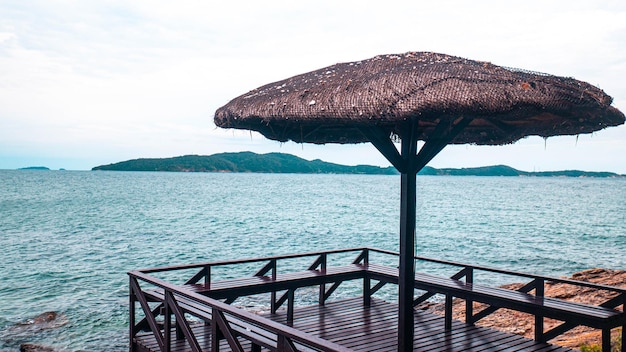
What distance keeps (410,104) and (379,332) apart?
4.26m

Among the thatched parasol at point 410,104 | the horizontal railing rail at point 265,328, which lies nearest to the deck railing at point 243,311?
the horizontal railing rail at point 265,328

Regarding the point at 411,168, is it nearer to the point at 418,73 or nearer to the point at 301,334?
the point at 418,73

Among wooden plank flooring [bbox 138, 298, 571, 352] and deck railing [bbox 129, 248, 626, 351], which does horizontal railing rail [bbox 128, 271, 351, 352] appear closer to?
deck railing [bbox 129, 248, 626, 351]

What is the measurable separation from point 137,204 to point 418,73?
222 feet

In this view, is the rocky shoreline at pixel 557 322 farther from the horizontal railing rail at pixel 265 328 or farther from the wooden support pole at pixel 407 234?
the horizontal railing rail at pixel 265 328

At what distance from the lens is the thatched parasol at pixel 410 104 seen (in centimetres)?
479

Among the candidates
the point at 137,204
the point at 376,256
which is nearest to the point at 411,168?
the point at 376,256

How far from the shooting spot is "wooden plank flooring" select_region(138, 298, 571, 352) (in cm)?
723

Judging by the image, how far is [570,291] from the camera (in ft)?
49.2

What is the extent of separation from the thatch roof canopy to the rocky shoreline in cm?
585

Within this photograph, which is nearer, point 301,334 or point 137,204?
point 301,334

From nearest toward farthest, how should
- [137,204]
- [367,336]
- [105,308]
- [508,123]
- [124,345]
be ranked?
[508,123], [367,336], [124,345], [105,308], [137,204]

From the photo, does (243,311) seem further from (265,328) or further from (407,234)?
(407,234)

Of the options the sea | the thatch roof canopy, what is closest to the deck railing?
the thatch roof canopy
